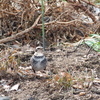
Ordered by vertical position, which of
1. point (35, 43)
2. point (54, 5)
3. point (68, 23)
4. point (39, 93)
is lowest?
point (39, 93)

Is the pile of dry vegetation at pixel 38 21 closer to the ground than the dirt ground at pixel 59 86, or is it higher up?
higher up

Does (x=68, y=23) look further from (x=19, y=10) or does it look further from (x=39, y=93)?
(x=39, y=93)

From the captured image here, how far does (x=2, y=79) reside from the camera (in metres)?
3.59

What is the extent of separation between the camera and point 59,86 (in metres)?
3.21

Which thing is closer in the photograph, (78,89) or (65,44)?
(78,89)

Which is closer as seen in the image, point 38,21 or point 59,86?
point 59,86

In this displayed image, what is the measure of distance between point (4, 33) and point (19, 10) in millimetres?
581

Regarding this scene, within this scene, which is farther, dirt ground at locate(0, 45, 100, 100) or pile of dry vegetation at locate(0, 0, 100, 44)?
pile of dry vegetation at locate(0, 0, 100, 44)

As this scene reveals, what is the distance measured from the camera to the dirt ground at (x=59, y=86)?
3.08 m

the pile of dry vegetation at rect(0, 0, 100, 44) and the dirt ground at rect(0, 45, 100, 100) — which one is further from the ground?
the pile of dry vegetation at rect(0, 0, 100, 44)

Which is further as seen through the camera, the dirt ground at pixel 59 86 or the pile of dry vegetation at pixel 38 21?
the pile of dry vegetation at pixel 38 21

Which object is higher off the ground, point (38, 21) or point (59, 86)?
point (38, 21)

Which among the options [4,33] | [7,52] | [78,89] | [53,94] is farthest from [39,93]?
[4,33]

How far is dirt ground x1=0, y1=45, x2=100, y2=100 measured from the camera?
3080mm
